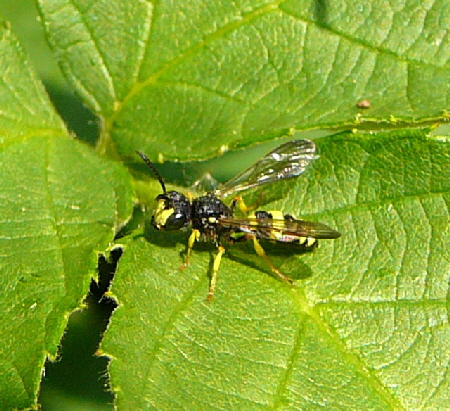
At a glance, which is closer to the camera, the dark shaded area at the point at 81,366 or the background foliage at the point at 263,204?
the background foliage at the point at 263,204

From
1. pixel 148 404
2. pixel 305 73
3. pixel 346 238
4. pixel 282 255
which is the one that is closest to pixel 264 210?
pixel 282 255

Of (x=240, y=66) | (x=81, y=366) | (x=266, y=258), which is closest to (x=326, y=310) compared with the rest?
(x=266, y=258)

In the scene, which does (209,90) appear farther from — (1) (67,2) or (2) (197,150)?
(1) (67,2)

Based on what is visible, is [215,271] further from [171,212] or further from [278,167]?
[278,167]

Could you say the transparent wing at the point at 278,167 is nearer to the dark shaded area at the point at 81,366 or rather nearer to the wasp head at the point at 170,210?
the wasp head at the point at 170,210

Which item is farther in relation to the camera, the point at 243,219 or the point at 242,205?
the point at 242,205

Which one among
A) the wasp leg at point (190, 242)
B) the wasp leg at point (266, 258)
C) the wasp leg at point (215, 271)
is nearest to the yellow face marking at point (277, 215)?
the wasp leg at point (266, 258)
